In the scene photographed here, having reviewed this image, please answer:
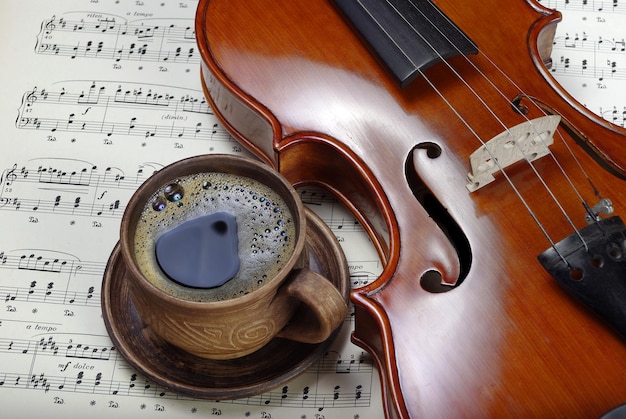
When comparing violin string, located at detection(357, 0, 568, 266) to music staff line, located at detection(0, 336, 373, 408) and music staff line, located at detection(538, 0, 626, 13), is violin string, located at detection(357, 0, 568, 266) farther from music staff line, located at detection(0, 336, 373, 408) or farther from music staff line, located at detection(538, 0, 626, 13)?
music staff line, located at detection(538, 0, 626, 13)

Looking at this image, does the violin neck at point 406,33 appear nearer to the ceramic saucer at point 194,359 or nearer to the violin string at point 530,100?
the violin string at point 530,100

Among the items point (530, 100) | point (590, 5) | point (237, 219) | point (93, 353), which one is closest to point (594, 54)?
point (590, 5)

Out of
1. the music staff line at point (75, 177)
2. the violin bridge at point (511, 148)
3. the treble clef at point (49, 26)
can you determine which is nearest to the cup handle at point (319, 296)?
the violin bridge at point (511, 148)

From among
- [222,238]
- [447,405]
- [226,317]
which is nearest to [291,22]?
[222,238]

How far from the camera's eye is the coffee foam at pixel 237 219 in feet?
3.25

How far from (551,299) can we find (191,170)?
0.45 meters

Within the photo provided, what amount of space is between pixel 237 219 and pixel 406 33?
13.9 inches

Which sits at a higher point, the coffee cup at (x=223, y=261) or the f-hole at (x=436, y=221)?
the f-hole at (x=436, y=221)

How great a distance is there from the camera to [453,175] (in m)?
1.06

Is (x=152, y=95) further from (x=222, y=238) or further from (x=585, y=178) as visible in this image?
(x=585, y=178)

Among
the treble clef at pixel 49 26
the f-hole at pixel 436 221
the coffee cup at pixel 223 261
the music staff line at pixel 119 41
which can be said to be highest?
the f-hole at pixel 436 221

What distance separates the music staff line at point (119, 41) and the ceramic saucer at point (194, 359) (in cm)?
41

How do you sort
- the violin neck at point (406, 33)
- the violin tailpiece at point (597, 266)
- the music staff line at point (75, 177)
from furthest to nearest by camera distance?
1. the music staff line at point (75, 177)
2. the violin neck at point (406, 33)
3. the violin tailpiece at point (597, 266)

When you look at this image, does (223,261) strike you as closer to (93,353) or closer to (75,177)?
(93,353)
